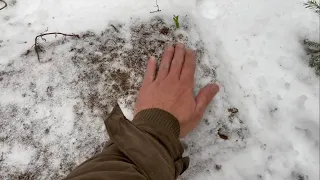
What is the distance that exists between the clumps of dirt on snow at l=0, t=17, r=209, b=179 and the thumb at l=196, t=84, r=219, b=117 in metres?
0.17

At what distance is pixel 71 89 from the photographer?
2.46 meters

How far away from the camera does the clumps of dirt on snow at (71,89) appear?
2324 millimetres

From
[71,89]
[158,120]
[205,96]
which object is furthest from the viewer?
[71,89]

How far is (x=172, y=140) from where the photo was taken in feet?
6.72

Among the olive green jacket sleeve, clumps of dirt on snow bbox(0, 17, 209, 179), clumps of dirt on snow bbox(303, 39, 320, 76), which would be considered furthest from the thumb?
clumps of dirt on snow bbox(303, 39, 320, 76)

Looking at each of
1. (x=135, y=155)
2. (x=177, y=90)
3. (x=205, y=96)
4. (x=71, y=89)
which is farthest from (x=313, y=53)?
(x=71, y=89)

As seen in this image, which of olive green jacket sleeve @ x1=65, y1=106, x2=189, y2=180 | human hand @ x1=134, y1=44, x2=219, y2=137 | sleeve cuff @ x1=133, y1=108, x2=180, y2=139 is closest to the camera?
olive green jacket sleeve @ x1=65, y1=106, x2=189, y2=180

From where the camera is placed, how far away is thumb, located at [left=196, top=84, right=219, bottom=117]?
2.29m

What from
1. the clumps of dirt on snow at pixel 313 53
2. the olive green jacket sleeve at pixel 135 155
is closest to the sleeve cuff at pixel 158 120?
the olive green jacket sleeve at pixel 135 155

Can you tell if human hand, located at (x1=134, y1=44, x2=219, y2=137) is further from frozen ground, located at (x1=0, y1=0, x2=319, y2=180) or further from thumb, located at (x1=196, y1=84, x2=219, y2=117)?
frozen ground, located at (x1=0, y1=0, x2=319, y2=180)

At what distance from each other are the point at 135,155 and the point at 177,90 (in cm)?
62

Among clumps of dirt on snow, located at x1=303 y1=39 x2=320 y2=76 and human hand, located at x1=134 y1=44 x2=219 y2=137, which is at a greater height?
clumps of dirt on snow, located at x1=303 y1=39 x2=320 y2=76

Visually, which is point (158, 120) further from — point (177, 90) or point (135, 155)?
point (135, 155)

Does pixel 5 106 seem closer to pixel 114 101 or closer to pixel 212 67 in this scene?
pixel 114 101
